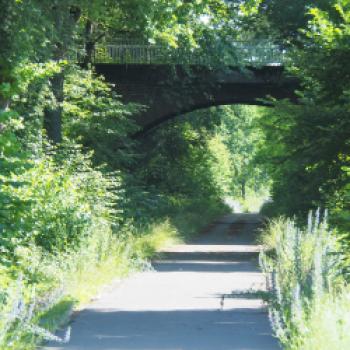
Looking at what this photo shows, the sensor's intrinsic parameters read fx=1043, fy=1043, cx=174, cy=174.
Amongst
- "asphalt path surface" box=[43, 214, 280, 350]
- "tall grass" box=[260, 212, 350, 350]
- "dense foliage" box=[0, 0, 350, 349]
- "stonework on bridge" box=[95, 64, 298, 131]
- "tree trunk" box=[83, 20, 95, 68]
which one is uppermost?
"tree trunk" box=[83, 20, 95, 68]

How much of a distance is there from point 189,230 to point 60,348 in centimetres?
3008

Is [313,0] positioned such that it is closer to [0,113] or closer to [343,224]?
[343,224]

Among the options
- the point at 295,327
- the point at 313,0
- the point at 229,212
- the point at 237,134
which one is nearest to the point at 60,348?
the point at 295,327

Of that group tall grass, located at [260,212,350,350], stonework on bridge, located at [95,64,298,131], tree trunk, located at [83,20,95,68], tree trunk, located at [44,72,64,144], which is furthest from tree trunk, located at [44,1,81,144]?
tall grass, located at [260,212,350,350]

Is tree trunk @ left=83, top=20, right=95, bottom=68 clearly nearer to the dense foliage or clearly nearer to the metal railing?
the dense foliage

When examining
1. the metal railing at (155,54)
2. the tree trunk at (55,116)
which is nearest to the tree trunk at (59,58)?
the tree trunk at (55,116)

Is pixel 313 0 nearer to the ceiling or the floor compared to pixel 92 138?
nearer to the ceiling

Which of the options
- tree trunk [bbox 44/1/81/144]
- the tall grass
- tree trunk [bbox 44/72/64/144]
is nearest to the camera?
the tall grass

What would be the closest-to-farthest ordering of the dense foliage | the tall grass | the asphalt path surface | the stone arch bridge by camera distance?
the tall grass, the asphalt path surface, the dense foliage, the stone arch bridge

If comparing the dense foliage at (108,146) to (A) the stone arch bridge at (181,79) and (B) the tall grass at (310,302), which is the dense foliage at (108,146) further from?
(A) the stone arch bridge at (181,79)

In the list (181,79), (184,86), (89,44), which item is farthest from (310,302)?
(181,79)

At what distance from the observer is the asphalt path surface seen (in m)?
11.4

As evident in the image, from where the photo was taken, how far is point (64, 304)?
44.2 ft

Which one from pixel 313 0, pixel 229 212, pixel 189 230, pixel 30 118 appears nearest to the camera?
pixel 30 118
